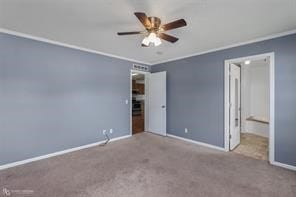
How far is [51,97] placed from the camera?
11.0 ft

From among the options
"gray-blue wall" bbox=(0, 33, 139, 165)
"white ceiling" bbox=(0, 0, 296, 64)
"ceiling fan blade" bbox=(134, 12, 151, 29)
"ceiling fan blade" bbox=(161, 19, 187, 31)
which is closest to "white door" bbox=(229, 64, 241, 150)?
"white ceiling" bbox=(0, 0, 296, 64)

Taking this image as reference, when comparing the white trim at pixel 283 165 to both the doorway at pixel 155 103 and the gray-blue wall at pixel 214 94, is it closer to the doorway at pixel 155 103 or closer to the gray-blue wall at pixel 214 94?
the gray-blue wall at pixel 214 94

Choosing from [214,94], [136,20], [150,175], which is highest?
[136,20]

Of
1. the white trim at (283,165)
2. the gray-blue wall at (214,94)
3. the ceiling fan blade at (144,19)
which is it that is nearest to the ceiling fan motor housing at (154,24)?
the ceiling fan blade at (144,19)

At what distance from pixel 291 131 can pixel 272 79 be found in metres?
1.02

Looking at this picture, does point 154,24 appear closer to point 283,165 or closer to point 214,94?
point 214,94

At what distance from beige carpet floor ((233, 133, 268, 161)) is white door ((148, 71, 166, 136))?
87.8 inches

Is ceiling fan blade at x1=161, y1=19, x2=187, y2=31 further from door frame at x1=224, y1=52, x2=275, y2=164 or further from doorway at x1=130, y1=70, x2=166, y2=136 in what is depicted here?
doorway at x1=130, y1=70, x2=166, y2=136

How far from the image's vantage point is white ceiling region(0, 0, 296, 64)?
2010 millimetres

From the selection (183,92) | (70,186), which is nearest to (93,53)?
(183,92)

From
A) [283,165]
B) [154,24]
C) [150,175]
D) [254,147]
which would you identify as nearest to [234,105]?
[254,147]

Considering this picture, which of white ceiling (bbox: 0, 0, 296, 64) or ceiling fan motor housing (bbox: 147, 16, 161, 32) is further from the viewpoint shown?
ceiling fan motor housing (bbox: 147, 16, 161, 32)

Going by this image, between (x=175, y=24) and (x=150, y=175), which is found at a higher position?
(x=175, y=24)

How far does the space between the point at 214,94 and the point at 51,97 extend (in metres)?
3.90
